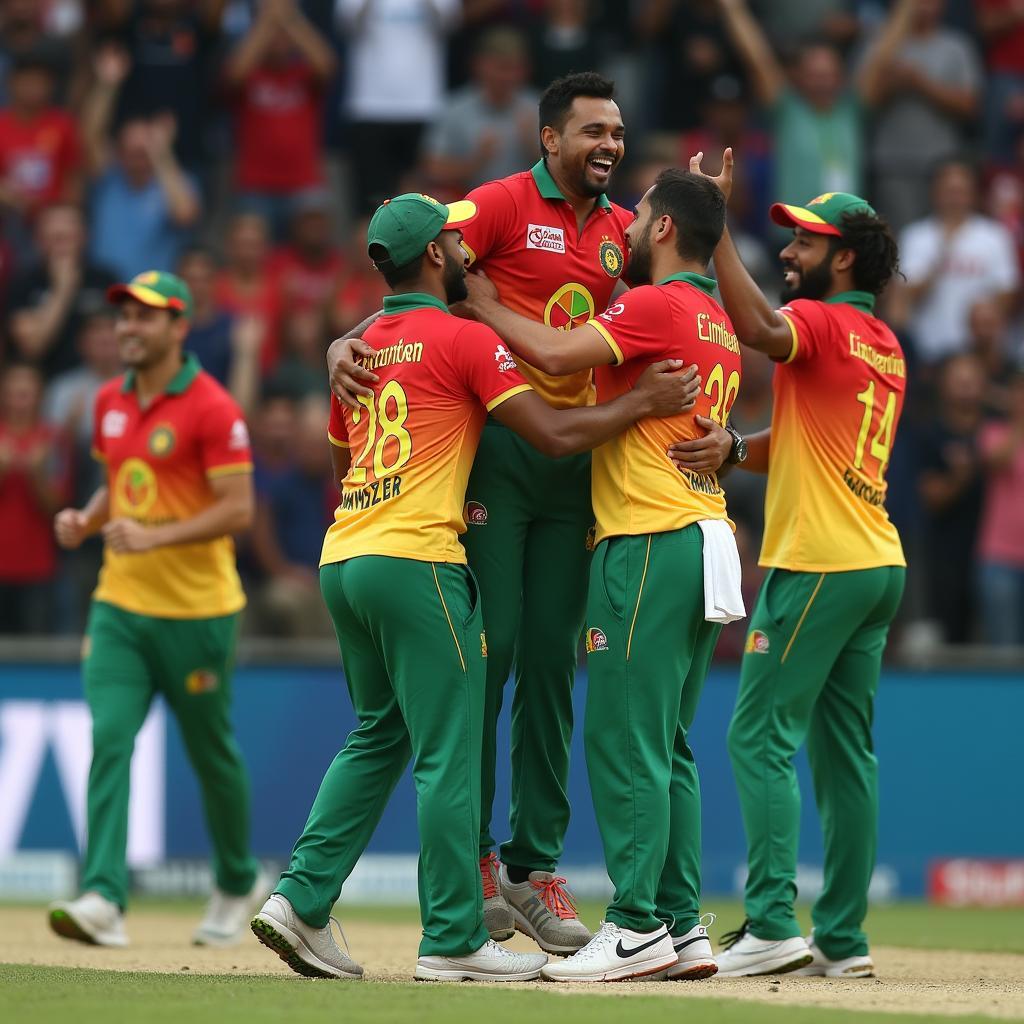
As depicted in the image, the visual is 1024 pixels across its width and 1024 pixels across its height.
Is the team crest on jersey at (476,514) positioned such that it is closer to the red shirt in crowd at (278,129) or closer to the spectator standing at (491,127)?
the spectator standing at (491,127)

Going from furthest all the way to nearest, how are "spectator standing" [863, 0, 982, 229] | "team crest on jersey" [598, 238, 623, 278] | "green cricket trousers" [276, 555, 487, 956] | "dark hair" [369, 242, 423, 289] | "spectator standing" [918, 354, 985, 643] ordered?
1. "spectator standing" [863, 0, 982, 229]
2. "spectator standing" [918, 354, 985, 643]
3. "team crest on jersey" [598, 238, 623, 278]
4. "dark hair" [369, 242, 423, 289]
5. "green cricket trousers" [276, 555, 487, 956]

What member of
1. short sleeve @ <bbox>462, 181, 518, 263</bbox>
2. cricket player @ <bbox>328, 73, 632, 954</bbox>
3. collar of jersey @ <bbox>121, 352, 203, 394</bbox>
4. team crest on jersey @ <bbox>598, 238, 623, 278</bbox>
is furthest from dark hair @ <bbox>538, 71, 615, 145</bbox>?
collar of jersey @ <bbox>121, 352, 203, 394</bbox>

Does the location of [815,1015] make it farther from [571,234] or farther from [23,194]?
[23,194]

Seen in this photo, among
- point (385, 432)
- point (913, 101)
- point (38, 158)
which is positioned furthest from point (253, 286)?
point (385, 432)

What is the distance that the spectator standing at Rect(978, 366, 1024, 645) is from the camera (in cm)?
1339

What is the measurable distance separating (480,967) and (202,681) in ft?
10.8

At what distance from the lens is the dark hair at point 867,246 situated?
26.8 ft

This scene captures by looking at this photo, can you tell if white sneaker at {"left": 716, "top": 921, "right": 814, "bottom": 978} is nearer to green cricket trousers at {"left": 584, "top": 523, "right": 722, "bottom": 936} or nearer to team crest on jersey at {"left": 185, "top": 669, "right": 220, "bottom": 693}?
green cricket trousers at {"left": 584, "top": 523, "right": 722, "bottom": 936}

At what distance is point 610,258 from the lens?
7652mm

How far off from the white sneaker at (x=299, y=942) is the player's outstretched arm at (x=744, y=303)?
2803 mm

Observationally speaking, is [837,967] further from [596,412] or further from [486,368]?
[486,368]

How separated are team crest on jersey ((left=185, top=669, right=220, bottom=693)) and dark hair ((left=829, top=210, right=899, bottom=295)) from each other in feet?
12.5

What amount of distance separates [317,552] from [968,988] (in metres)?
6.89

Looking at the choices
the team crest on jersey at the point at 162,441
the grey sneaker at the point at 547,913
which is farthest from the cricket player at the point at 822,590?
the team crest on jersey at the point at 162,441
